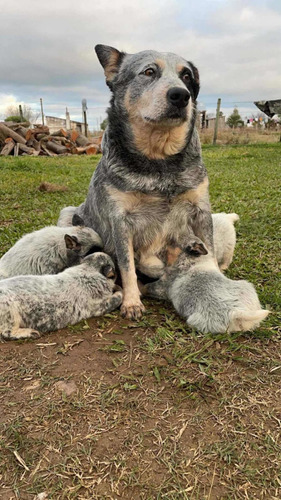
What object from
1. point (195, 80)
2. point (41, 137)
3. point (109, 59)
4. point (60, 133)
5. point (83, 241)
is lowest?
point (83, 241)

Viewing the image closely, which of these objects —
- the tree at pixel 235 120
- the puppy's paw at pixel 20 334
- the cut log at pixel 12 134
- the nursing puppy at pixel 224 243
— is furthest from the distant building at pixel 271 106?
the tree at pixel 235 120

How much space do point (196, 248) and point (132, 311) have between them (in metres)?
0.73

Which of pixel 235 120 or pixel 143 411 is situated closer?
pixel 143 411

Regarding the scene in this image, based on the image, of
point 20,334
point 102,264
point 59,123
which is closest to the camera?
point 20,334

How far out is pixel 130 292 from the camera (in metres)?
3.15

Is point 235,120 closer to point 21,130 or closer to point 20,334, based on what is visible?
point 21,130

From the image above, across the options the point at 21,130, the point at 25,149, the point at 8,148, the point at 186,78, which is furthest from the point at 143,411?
the point at 21,130

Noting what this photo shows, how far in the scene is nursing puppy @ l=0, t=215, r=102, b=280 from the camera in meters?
3.42

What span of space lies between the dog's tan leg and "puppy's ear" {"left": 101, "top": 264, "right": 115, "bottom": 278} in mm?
83

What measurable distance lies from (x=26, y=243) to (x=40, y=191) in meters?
4.78

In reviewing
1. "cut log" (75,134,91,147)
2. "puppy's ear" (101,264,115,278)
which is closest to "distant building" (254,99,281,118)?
"cut log" (75,134,91,147)

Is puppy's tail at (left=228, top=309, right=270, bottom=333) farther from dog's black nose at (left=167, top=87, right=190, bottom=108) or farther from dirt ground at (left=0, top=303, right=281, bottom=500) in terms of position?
dog's black nose at (left=167, top=87, right=190, bottom=108)

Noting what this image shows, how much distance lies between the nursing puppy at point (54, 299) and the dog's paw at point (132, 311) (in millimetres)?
97

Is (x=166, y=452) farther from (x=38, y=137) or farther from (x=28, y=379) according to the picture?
(x=38, y=137)
